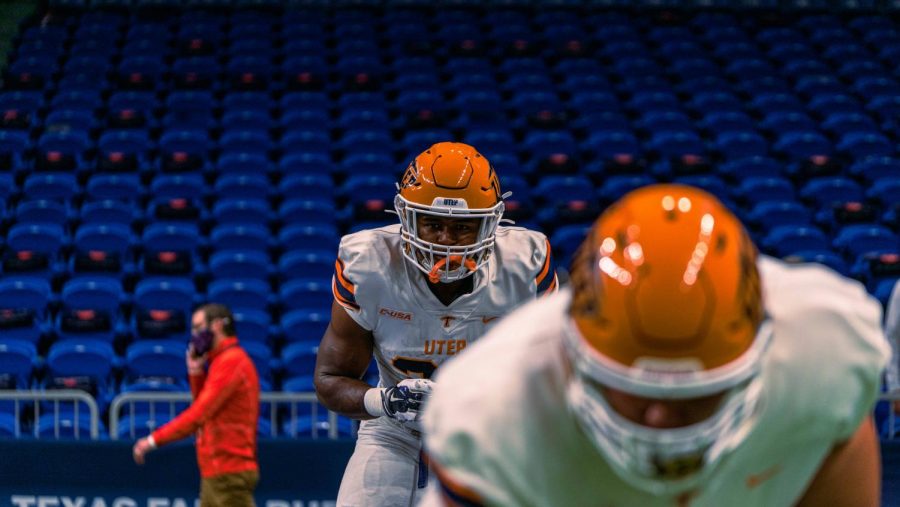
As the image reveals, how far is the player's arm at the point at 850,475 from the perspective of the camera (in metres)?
1.56

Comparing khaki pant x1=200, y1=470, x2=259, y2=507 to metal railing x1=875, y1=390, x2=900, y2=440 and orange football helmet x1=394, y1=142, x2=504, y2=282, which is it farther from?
metal railing x1=875, y1=390, x2=900, y2=440

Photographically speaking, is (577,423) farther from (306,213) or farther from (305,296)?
(306,213)

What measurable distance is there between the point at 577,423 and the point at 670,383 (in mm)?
200

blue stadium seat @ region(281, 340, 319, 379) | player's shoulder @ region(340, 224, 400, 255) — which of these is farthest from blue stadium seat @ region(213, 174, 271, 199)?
player's shoulder @ region(340, 224, 400, 255)

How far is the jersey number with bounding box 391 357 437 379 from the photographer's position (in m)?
3.58

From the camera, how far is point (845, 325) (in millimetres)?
1482

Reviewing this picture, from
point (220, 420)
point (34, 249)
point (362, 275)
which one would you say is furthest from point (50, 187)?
point (362, 275)

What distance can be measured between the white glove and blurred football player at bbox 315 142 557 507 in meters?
0.02

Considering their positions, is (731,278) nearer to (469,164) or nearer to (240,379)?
(469,164)

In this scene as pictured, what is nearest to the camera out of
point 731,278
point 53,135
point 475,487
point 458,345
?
point 731,278

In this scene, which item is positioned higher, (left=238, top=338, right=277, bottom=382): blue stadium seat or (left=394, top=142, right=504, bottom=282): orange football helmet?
(left=394, top=142, right=504, bottom=282): orange football helmet

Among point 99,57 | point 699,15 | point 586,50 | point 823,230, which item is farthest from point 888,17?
point 99,57

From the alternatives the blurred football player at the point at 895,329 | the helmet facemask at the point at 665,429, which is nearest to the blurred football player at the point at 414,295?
the helmet facemask at the point at 665,429

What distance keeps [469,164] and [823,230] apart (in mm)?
7150
